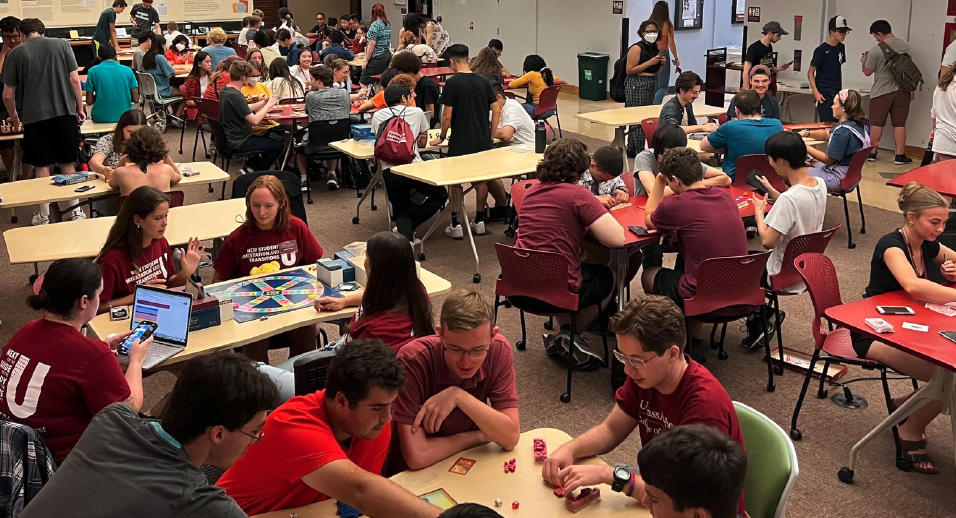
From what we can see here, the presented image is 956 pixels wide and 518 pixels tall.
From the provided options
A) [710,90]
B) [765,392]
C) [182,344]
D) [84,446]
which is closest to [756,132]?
[765,392]

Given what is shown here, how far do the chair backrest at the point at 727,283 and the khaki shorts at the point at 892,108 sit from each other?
636 centimetres

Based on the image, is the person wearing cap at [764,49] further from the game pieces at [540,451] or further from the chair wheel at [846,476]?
the game pieces at [540,451]

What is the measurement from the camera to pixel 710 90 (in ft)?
44.2

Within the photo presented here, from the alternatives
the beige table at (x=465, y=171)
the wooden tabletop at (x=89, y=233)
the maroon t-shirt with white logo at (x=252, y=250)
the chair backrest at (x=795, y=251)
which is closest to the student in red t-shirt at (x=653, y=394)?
the chair backrest at (x=795, y=251)

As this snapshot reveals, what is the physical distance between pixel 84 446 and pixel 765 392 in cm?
381

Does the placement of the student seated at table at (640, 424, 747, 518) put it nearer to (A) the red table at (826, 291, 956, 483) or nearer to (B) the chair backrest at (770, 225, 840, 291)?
(A) the red table at (826, 291, 956, 483)

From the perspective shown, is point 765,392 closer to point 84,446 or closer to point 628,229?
point 628,229

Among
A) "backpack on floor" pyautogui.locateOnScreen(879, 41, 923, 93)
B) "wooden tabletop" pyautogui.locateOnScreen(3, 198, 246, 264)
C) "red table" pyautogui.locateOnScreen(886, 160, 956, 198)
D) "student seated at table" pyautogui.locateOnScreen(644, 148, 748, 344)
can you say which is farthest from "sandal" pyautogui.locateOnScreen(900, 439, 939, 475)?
"backpack on floor" pyautogui.locateOnScreen(879, 41, 923, 93)

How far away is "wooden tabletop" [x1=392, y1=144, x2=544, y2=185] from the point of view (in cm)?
672

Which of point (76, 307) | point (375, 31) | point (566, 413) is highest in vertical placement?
point (375, 31)

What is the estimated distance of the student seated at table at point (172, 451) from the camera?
6.59 feet

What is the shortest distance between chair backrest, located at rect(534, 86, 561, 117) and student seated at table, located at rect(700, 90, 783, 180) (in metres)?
3.59

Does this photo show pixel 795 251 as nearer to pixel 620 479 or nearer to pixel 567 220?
pixel 567 220

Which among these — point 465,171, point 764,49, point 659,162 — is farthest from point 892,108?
point 465,171
